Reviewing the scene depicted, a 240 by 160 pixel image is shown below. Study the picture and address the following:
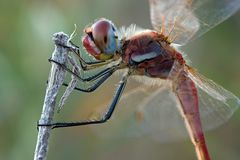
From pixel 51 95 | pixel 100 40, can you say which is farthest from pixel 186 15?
pixel 51 95

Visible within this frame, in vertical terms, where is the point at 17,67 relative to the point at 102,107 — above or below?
above

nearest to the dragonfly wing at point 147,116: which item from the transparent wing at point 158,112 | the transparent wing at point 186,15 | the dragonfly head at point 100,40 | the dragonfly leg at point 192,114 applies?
the transparent wing at point 158,112

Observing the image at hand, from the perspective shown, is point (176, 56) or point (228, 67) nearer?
point (176, 56)

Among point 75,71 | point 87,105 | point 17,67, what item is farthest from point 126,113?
point 75,71

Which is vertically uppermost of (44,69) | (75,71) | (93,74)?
(44,69)

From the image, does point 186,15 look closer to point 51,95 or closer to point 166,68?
point 166,68

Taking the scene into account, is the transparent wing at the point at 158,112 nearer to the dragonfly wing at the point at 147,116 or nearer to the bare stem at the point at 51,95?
the dragonfly wing at the point at 147,116

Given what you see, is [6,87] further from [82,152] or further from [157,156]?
[157,156]
